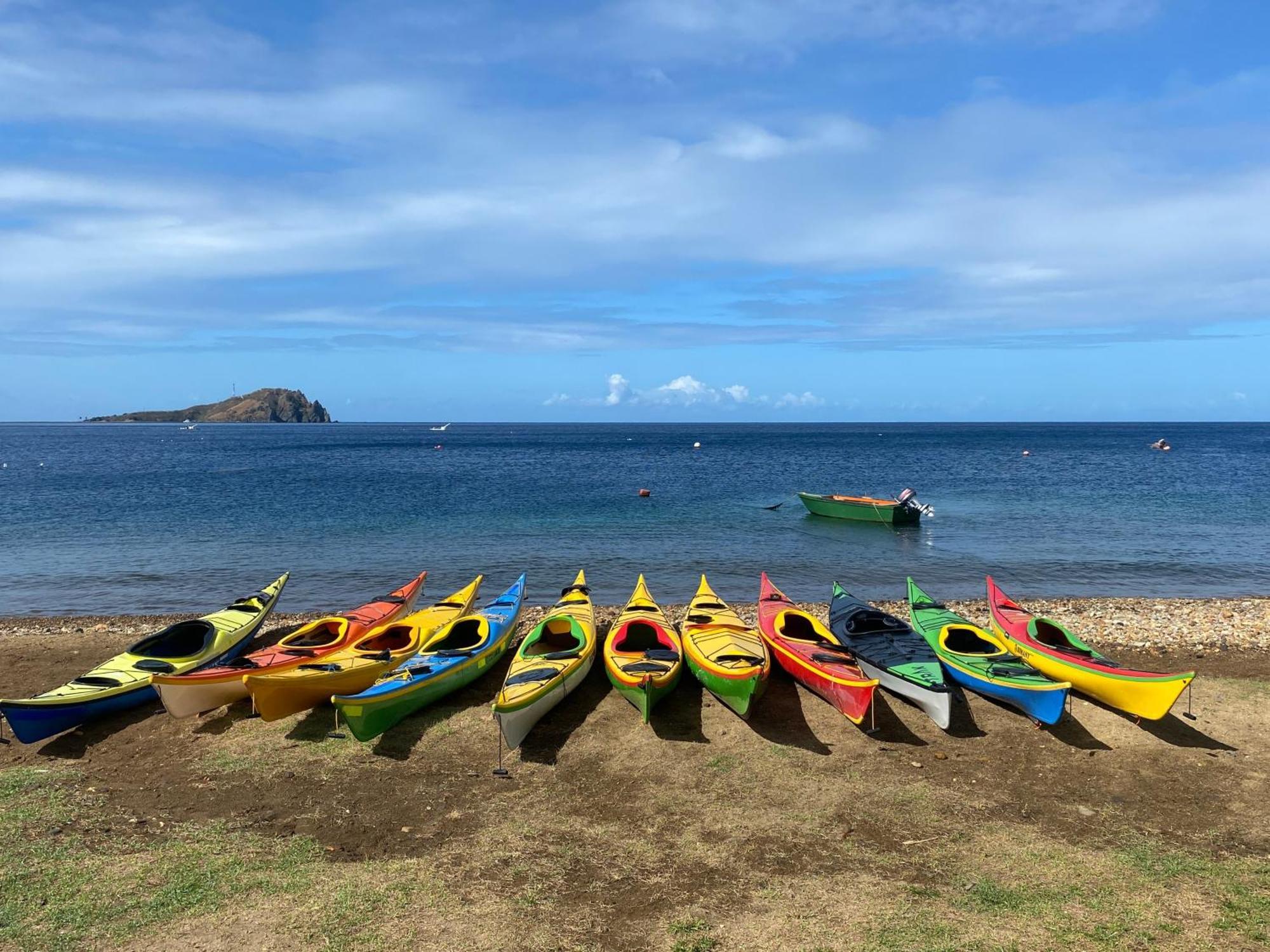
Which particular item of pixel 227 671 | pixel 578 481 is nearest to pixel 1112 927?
pixel 227 671

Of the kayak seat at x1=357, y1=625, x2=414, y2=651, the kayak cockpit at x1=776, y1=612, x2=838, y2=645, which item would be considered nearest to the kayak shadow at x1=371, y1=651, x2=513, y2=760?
the kayak seat at x1=357, y1=625, x2=414, y2=651

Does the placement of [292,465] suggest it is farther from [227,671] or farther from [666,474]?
[227,671]

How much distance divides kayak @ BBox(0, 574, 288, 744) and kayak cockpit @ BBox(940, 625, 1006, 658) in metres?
14.7

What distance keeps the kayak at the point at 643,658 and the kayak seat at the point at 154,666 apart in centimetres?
814

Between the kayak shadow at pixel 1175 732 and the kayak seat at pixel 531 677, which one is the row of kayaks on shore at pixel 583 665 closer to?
the kayak seat at pixel 531 677

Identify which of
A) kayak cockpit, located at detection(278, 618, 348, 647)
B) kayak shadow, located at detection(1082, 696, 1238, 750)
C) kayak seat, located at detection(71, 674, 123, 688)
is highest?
kayak cockpit, located at detection(278, 618, 348, 647)

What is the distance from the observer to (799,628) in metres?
16.9

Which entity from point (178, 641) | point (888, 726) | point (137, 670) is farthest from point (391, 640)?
point (888, 726)

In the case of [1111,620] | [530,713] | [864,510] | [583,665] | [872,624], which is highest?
[864,510]

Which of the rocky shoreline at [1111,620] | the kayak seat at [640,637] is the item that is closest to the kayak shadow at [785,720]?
the kayak seat at [640,637]

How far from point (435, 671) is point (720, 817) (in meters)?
5.86

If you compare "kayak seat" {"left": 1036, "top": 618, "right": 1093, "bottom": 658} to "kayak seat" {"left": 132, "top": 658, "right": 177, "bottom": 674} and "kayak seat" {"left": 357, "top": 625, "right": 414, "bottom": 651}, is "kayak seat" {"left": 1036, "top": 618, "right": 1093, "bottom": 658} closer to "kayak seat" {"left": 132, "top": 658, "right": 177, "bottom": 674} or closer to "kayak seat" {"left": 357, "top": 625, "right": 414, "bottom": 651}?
"kayak seat" {"left": 357, "top": 625, "right": 414, "bottom": 651}

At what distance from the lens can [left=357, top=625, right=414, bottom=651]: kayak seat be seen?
52.4 ft

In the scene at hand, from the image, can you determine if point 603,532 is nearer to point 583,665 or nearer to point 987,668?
point 583,665
